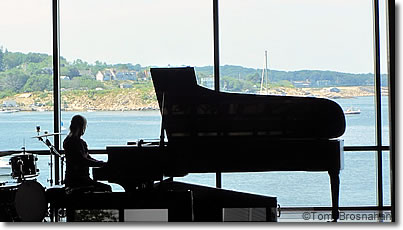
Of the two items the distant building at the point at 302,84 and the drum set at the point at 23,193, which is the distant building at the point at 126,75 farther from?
the distant building at the point at 302,84

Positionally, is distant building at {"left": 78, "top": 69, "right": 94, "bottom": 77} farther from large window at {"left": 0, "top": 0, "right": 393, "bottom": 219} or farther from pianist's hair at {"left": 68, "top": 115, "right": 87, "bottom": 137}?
pianist's hair at {"left": 68, "top": 115, "right": 87, "bottom": 137}

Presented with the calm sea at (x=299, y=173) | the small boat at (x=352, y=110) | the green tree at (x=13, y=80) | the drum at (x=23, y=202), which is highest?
the green tree at (x=13, y=80)

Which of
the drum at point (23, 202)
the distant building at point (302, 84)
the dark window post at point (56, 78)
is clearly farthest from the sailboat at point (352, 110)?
the drum at point (23, 202)

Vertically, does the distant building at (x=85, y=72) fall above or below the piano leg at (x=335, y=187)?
above

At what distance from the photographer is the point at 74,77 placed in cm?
422

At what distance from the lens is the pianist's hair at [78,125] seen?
4.17 m

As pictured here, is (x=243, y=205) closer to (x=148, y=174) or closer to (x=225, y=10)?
(x=148, y=174)

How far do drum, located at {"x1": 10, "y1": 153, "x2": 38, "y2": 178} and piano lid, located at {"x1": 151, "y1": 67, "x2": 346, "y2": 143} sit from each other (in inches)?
37.4

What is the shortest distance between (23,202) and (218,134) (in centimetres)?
141

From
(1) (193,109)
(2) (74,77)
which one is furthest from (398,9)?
(2) (74,77)

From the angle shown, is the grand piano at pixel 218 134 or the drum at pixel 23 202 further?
the drum at pixel 23 202

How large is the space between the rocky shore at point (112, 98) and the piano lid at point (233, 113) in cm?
5

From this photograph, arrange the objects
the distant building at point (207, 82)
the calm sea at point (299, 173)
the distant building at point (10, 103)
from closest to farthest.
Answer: the calm sea at point (299, 173) < the distant building at point (207, 82) < the distant building at point (10, 103)

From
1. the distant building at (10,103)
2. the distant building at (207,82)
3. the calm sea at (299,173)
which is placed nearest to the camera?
the calm sea at (299,173)
